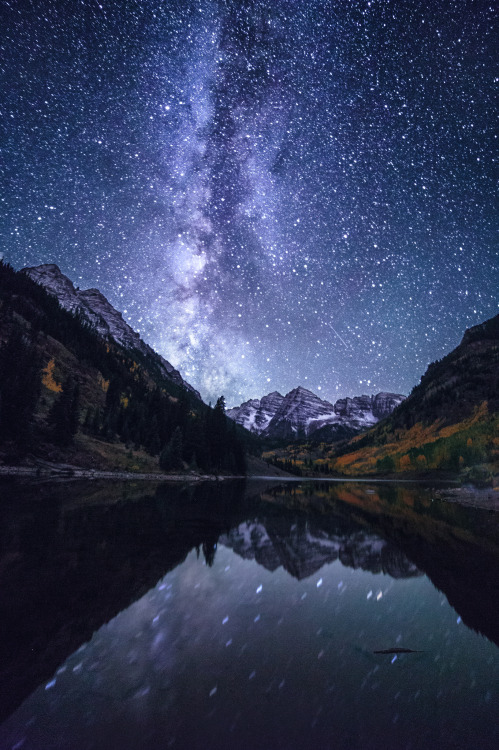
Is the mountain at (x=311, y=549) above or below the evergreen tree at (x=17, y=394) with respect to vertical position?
below

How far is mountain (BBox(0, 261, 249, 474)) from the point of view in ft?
181

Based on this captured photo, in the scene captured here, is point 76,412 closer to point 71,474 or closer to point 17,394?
point 17,394

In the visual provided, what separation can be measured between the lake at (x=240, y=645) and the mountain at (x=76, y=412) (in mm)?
50371

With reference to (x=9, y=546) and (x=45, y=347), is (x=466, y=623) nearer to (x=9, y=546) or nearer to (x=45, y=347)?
(x=9, y=546)

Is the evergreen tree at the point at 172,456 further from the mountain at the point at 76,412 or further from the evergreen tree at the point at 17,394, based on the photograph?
the evergreen tree at the point at 17,394

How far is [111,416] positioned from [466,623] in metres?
87.4

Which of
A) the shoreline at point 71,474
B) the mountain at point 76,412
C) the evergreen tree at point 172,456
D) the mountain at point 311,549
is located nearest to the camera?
the mountain at point 311,549

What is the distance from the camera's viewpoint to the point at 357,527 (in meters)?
20.2

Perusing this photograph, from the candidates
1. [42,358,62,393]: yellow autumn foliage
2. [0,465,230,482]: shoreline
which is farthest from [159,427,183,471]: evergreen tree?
[42,358,62,393]: yellow autumn foliage

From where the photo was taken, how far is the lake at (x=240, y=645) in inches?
154

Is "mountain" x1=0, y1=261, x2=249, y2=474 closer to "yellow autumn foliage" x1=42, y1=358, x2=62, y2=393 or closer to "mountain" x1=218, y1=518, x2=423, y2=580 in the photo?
"yellow autumn foliage" x1=42, y1=358, x2=62, y2=393

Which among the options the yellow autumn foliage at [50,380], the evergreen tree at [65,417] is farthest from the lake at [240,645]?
the yellow autumn foliage at [50,380]

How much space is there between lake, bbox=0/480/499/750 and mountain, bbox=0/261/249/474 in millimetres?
50371

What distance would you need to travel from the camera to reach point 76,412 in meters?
64.4
